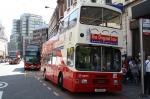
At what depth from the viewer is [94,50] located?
49.2 feet

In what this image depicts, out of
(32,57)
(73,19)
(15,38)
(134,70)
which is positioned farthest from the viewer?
(15,38)

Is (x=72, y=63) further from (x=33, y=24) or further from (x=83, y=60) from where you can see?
(x=33, y=24)

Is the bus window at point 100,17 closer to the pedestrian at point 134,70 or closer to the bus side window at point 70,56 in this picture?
the bus side window at point 70,56

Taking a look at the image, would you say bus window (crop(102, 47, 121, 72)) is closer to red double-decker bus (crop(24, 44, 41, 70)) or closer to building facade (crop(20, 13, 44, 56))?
red double-decker bus (crop(24, 44, 41, 70))

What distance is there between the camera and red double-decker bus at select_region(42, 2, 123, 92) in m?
14.6

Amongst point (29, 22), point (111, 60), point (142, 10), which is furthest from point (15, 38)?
point (111, 60)

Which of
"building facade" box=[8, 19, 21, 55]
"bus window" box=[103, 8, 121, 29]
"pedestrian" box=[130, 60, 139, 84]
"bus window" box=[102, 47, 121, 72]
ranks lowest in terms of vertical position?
"pedestrian" box=[130, 60, 139, 84]

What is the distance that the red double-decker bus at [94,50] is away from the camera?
48.0 feet

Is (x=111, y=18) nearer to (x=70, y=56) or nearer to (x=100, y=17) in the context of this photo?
(x=100, y=17)

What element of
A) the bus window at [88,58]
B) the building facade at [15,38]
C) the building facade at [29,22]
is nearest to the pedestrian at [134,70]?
the bus window at [88,58]

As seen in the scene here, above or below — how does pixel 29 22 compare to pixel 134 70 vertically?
above

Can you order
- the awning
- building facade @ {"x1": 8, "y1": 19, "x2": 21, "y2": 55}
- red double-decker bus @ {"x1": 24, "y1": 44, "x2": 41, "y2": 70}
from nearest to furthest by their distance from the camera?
the awning, red double-decker bus @ {"x1": 24, "y1": 44, "x2": 41, "y2": 70}, building facade @ {"x1": 8, "y1": 19, "x2": 21, "y2": 55}

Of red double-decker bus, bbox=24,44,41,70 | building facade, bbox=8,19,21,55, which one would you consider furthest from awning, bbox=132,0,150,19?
building facade, bbox=8,19,21,55

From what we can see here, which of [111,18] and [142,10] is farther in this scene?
[142,10]
